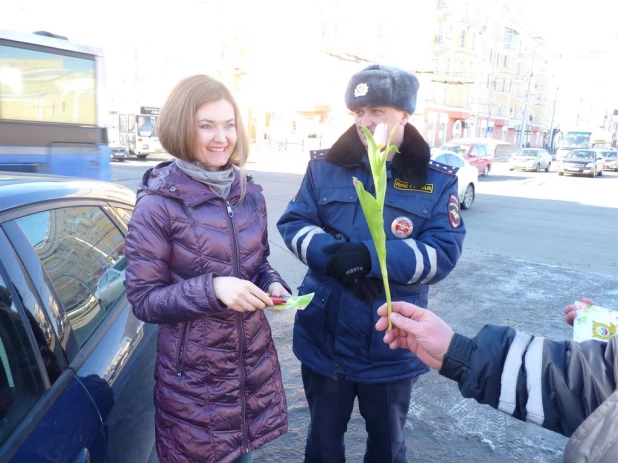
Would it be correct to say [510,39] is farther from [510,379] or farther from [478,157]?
[510,379]

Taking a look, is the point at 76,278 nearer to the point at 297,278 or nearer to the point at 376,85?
the point at 376,85

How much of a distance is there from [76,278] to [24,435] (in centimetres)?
67

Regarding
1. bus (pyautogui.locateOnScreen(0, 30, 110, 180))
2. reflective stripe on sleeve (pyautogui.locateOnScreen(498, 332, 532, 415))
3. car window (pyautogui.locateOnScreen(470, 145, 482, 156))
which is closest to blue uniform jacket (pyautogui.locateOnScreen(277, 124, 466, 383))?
reflective stripe on sleeve (pyautogui.locateOnScreen(498, 332, 532, 415))

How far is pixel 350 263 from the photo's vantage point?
1.69 metres

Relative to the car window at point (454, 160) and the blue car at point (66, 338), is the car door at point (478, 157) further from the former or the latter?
the blue car at point (66, 338)

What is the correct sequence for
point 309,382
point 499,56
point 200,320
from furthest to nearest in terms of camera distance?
point 499,56 → point 309,382 → point 200,320

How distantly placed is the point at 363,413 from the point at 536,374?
1061mm

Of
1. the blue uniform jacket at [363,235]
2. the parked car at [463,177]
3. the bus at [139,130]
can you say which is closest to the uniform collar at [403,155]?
the blue uniform jacket at [363,235]

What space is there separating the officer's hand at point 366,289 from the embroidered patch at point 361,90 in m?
0.74

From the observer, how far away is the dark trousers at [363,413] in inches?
77.6

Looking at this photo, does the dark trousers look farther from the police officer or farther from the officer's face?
the officer's face

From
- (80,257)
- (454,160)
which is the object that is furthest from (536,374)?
(454,160)

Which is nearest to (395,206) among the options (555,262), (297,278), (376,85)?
(376,85)

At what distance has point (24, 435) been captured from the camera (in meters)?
1.16
